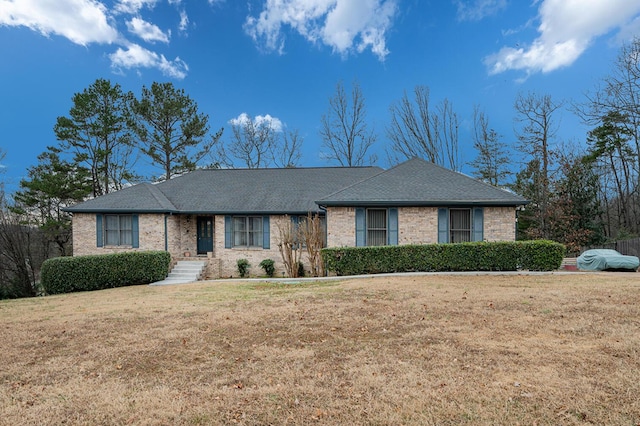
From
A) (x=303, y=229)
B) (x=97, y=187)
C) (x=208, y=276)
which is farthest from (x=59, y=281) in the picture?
(x=97, y=187)

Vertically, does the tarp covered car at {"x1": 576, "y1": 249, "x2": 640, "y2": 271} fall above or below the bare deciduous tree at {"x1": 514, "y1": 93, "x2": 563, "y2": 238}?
below

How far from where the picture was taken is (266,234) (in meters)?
15.8

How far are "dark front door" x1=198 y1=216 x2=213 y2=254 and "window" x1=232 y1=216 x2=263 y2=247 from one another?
1547 millimetres

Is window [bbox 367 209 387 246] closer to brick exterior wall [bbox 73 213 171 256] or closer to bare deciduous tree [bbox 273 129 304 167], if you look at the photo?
brick exterior wall [bbox 73 213 171 256]

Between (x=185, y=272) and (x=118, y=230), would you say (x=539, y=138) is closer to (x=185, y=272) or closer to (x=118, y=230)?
(x=185, y=272)

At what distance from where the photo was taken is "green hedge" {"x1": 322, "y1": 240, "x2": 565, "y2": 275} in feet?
40.5

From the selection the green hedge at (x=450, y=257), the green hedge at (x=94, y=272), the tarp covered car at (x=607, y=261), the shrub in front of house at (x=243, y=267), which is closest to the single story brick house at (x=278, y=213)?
the shrub in front of house at (x=243, y=267)

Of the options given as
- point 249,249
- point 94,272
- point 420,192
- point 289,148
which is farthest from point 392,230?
point 289,148

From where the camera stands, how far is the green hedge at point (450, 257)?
40.5 feet

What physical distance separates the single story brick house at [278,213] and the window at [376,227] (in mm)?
42

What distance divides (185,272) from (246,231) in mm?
3232

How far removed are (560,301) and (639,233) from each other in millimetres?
19305

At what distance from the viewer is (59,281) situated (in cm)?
1257

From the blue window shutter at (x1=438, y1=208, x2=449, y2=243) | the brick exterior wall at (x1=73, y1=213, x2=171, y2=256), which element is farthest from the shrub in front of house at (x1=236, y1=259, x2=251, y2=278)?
the blue window shutter at (x1=438, y1=208, x2=449, y2=243)
